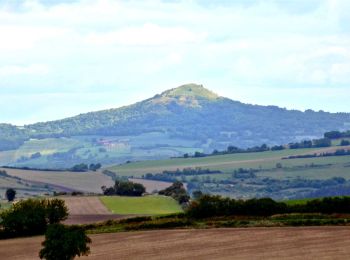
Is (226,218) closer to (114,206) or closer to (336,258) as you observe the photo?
(336,258)

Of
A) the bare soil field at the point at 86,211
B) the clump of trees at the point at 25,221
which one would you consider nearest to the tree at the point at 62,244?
the clump of trees at the point at 25,221

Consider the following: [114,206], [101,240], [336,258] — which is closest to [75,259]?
[101,240]

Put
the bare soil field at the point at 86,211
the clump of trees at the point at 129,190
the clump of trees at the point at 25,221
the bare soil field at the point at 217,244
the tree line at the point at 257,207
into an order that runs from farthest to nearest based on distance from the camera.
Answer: the clump of trees at the point at 129,190
the bare soil field at the point at 86,211
the clump of trees at the point at 25,221
the tree line at the point at 257,207
the bare soil field at the point at 217,244

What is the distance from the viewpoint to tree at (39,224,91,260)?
284 feet

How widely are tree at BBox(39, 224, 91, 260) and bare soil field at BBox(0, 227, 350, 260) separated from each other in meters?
3.28

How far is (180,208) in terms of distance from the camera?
168375 mm

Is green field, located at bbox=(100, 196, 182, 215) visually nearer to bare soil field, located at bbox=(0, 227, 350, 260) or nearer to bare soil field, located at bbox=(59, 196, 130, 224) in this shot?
bare soil field, located at bbox=(59, 196, 130, 224)

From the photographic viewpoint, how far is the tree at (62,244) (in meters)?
86.4

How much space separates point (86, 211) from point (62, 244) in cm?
7071

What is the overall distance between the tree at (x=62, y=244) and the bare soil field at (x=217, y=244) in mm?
3278

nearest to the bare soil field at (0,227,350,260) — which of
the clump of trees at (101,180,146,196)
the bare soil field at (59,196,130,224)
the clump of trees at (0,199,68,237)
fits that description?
the clump of trees at (0,199,68,237)

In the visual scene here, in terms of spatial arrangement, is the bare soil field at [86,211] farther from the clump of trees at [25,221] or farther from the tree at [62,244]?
the tree at [62,244]

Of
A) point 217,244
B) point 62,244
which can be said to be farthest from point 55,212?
point 62,244

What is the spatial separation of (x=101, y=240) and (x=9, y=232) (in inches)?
661
